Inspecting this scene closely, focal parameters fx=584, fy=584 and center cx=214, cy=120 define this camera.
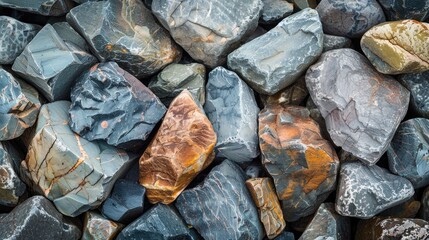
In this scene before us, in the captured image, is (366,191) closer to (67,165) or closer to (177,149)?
(177,149)

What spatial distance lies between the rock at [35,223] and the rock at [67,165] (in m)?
0.07

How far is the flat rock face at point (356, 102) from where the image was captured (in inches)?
99.3

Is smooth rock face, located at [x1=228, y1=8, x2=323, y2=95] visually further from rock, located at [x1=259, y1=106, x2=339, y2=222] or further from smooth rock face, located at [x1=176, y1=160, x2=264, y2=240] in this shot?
smooth rock face, located at [x1=176, y1=160, x2=264, y2=240]

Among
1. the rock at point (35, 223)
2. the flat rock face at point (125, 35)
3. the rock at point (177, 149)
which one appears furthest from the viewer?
the flat rock face at point (125, 35)

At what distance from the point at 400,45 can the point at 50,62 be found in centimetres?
150

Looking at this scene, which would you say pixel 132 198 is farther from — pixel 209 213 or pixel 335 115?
pixel 335 115

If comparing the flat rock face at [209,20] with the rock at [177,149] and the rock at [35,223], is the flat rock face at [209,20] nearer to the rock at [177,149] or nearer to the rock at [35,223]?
the rock at [177,149]

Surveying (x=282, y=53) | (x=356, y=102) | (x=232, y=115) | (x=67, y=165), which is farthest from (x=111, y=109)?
(x=356, y=102)

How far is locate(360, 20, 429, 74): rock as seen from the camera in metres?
2.46

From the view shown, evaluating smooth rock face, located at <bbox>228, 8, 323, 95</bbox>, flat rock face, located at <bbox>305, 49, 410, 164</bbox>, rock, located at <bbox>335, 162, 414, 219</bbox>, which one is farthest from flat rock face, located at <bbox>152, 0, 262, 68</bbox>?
rock, located at <bbox>335, 162, 414, 219</bbox>

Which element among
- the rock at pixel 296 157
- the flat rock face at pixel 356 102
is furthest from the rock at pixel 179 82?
the flat rock face at pixel 356 102

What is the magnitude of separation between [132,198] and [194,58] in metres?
0.71

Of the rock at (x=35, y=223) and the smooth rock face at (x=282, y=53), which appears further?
the smooth rock face at (x=282, y=53)

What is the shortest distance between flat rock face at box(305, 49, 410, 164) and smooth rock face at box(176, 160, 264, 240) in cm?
49
